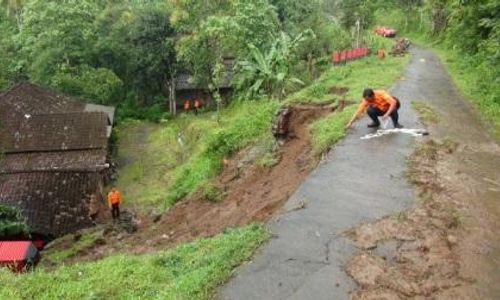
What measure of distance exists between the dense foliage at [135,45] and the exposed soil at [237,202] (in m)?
12.5

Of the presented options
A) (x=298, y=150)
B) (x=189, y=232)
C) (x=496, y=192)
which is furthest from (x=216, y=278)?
(x=298, y=150)

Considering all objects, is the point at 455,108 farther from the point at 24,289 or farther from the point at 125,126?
the point at 125,126

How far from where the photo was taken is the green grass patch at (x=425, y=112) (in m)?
14.0

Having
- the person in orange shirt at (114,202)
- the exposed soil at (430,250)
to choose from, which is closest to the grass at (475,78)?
the exposed soil at (430,250)

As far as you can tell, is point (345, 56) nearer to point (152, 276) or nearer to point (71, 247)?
point (71, 247)

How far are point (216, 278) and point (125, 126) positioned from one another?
30.3m

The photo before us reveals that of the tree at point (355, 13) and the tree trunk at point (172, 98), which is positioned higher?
the tree at point (355, 13)

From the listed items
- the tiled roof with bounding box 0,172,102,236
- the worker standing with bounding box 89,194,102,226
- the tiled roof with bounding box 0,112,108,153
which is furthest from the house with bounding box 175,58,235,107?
the worker standing with bounding box 89,194,102,226

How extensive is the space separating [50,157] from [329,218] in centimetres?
1972

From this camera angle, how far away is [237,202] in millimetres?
12141

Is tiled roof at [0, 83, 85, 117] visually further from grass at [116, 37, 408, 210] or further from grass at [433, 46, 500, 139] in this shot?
grass at [433, 46, 500, 139]

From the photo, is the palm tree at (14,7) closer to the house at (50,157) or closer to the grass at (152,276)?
the house at (50,157)

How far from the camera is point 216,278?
6.70 metres

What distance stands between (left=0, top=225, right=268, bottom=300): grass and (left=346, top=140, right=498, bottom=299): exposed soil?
1.61 m
